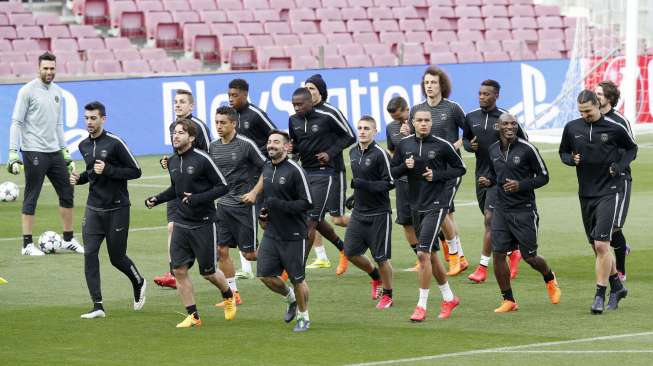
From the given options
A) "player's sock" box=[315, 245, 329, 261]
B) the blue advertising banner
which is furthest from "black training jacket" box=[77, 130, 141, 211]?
the blue advertising banner

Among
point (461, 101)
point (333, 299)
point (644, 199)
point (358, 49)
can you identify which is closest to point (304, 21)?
point (358, 49)

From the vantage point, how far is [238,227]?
1452cm

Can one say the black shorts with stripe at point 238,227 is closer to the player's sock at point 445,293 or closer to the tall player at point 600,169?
the player's sock at point 445,293

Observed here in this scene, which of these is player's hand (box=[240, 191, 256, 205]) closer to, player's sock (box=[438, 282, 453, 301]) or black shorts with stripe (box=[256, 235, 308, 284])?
black shorts with stripe (box=[256, 235, 308, 284])

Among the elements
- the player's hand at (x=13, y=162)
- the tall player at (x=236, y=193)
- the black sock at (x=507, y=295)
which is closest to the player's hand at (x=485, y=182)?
the black sock at (x=507, y=295)

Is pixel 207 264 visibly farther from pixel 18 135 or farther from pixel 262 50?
pixel 262 50

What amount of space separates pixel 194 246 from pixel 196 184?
0.55m

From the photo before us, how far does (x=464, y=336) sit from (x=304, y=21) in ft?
82.7

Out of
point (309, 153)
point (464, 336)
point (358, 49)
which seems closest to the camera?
point (464, 336)

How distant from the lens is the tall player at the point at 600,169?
1337 cm

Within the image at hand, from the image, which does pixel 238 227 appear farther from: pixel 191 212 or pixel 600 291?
pixel 600 291

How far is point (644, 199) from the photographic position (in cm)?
2247

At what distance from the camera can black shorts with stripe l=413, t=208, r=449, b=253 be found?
13133mm

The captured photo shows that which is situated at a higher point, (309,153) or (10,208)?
(309,153)
